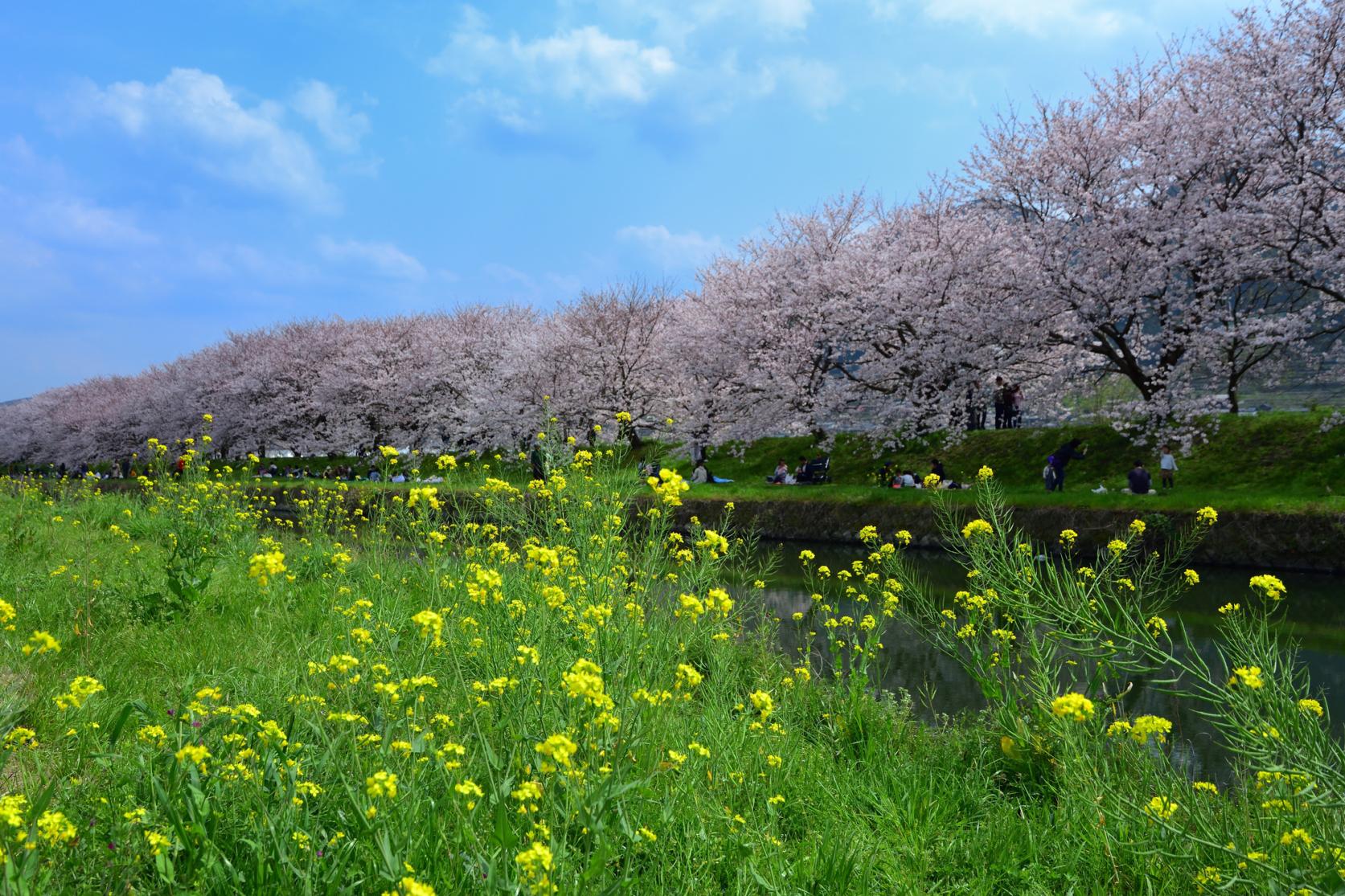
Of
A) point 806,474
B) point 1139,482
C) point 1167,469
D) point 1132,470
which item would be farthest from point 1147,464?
point 806,474

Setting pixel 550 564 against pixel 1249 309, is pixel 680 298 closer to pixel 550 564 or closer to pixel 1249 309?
pixel 1249 309

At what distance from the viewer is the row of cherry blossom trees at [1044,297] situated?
674 inches

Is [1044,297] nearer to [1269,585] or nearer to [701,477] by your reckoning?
[701,477]

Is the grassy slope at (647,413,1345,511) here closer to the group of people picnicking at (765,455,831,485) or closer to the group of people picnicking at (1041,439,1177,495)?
the group of people picnicking at (1041,439,1177,495)

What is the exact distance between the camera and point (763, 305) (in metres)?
29.0

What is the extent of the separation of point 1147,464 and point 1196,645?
12674 millimetres

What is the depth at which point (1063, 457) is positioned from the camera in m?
21.6

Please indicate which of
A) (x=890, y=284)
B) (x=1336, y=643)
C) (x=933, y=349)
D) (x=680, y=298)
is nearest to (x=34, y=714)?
(x=1336, y=643)

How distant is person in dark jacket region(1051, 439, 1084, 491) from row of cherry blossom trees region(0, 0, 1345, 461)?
5.66 ft

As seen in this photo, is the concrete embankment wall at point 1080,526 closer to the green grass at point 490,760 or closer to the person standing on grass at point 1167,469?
the person standing on grass at point 1167,469

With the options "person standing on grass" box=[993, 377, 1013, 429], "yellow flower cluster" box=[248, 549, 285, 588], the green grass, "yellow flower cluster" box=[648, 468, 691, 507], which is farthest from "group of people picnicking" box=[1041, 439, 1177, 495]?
"yellow flower cluster" box=[248, 549, 285, 588]

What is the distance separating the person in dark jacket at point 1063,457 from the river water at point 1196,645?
523cm

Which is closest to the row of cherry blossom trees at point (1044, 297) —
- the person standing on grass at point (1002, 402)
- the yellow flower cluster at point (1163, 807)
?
the person standing on grass at point (1002, 402)

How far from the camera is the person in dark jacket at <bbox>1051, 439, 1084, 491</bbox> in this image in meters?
19.8
